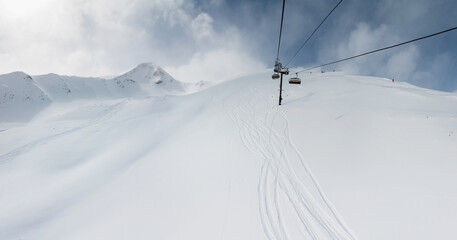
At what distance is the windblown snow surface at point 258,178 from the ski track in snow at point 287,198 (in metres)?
0.03

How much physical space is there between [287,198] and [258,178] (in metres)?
1.34

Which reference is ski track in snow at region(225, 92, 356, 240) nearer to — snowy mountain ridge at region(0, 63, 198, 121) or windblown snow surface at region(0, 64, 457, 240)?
windblown snow surface at region(0, 64, 457, 240)

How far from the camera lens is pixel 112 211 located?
653 centimetres

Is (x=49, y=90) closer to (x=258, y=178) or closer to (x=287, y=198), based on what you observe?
(x=258, y=178)

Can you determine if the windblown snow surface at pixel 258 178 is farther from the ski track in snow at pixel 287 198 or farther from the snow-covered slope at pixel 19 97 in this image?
the snow-covered slope at pixel 19 97

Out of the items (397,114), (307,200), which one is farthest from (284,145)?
(397,114)

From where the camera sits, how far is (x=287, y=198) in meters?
5.60

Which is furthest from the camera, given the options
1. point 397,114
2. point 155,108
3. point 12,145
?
point 155,108

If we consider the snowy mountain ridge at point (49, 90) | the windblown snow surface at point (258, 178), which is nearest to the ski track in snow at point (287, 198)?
the windblown snow surface at point (258, 178)

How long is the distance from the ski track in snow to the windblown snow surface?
0.03 metres

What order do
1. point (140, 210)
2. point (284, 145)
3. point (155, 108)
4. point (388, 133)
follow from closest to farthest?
point (140, 210) → point (388, 133) → point (284, 145) → point (155, 108)

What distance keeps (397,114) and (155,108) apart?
2341cm

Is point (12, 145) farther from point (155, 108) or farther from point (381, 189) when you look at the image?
point (381, 189)

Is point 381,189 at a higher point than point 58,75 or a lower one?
lower
